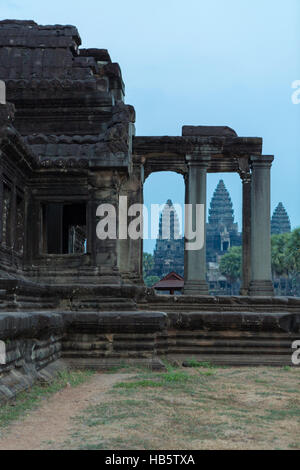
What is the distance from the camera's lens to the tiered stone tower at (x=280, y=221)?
153625mm

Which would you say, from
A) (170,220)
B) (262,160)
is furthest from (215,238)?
(262,160)

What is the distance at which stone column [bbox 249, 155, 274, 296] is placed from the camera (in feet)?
78.6

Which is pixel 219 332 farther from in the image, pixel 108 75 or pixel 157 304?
pixel 108 75

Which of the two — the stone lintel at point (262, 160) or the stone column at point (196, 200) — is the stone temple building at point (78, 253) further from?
the stone lintel at point (262, 160)

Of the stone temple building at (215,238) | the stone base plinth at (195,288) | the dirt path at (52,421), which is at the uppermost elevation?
the stone temple building at (215,238)

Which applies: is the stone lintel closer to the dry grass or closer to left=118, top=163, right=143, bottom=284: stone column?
left=118, top=163, right=143, bottom=284: stone column

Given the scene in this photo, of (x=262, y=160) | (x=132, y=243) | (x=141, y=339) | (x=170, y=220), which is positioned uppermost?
(x=170, y=220)

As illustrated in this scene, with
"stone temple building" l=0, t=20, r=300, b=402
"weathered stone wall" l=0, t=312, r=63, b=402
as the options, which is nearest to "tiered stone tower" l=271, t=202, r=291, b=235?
"stone temple building" l=0, t=20, r=300, b=402

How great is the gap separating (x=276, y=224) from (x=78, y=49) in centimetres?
14160

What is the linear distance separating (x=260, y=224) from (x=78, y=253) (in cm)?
1077

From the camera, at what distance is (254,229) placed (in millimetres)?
24359

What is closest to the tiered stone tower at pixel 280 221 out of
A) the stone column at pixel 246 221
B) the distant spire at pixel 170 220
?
the distant spire at pixel 170 220

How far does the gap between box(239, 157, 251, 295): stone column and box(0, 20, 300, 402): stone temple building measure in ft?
26.0

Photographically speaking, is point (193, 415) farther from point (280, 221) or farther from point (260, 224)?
point (280, 221)
